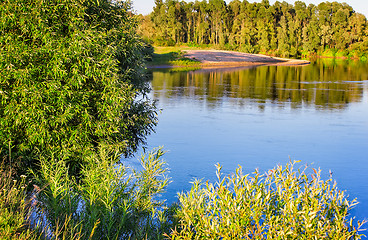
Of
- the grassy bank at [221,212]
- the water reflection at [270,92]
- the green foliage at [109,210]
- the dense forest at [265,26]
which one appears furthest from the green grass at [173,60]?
the grassy bank at [221,212]

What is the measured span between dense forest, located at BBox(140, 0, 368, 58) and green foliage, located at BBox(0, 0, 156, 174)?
285 feet

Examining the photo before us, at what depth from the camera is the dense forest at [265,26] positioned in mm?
105500

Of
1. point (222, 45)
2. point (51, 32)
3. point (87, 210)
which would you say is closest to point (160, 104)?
point (51, 32)

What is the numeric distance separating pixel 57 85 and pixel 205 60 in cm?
6689

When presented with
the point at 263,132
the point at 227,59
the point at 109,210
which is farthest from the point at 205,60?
the point at 109,210

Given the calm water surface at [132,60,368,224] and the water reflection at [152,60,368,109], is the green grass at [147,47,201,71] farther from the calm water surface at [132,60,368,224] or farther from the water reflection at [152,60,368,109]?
the calm water surface at [132,60,368,224]

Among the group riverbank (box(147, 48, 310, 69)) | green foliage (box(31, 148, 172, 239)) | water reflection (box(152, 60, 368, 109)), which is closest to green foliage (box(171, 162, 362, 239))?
green foliage (box(31, 148, 172, 239))

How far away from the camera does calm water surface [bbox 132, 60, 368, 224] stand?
52.0 feet

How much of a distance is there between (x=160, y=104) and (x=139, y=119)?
1601 centimetres

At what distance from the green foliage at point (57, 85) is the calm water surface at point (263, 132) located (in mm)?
3256

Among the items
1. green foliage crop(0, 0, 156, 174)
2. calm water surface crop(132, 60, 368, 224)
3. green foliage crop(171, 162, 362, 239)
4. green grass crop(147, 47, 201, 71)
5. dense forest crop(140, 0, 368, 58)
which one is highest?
dense forest crop(140, 0, 368, 58)

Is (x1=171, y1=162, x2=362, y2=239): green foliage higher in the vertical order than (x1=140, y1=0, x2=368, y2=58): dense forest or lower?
lower

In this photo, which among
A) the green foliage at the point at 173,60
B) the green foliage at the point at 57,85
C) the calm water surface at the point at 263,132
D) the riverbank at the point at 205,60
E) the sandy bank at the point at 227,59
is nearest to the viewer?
the green foliage at the point at 57,85

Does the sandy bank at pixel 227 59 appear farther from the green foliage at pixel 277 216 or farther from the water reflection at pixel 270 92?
the green foliage at pixel 277 216
